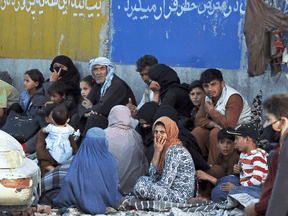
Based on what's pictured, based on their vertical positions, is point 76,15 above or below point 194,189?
above

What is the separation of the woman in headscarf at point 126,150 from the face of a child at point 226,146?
1103 mm

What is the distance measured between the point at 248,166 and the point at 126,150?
1.62 metres

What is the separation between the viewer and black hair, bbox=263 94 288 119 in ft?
9.43

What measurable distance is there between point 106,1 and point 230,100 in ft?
11.2

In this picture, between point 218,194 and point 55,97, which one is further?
point 55,97

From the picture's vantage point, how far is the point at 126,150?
17.4ft

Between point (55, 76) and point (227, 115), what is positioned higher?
point (55, 76)

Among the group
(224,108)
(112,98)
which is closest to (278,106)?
(224,108)

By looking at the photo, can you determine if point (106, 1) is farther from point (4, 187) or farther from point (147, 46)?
point (4, 187)

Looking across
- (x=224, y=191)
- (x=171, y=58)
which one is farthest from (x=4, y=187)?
(x=171, y=58)

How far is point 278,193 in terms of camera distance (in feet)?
8.13

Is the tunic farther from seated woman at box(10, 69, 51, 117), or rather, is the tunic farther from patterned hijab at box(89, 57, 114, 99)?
seated woman at box(10, 69, 51, 117)

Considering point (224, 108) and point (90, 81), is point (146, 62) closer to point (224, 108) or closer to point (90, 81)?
point (90, 81)

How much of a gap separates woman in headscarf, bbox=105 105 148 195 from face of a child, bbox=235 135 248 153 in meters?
1.40
